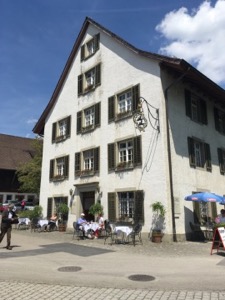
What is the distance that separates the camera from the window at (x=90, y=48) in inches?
862

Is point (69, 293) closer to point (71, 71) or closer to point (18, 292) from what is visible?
point (18, 292)

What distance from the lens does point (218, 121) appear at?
21.2 m

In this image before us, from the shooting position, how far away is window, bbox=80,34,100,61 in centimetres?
2189

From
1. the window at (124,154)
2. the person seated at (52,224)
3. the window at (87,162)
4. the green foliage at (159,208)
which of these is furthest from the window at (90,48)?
the green foliage at (159,208)

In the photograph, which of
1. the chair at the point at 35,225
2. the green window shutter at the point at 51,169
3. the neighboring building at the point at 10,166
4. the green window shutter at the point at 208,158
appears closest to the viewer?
the green window shutter at the point at 208,158

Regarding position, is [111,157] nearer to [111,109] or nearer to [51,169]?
[111,109]

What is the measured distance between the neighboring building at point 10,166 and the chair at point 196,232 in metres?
30.6

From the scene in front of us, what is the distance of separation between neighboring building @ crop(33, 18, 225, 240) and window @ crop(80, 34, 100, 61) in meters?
0.07

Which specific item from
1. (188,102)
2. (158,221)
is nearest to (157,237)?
(158,221)

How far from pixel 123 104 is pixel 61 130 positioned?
706 cm

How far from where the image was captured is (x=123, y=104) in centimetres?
1897

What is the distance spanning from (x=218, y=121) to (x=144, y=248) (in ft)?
38.0

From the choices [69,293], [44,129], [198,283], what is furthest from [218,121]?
[69,293]

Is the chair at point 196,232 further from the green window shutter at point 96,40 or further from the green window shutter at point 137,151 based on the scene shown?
the green window shutter at point 96,40
